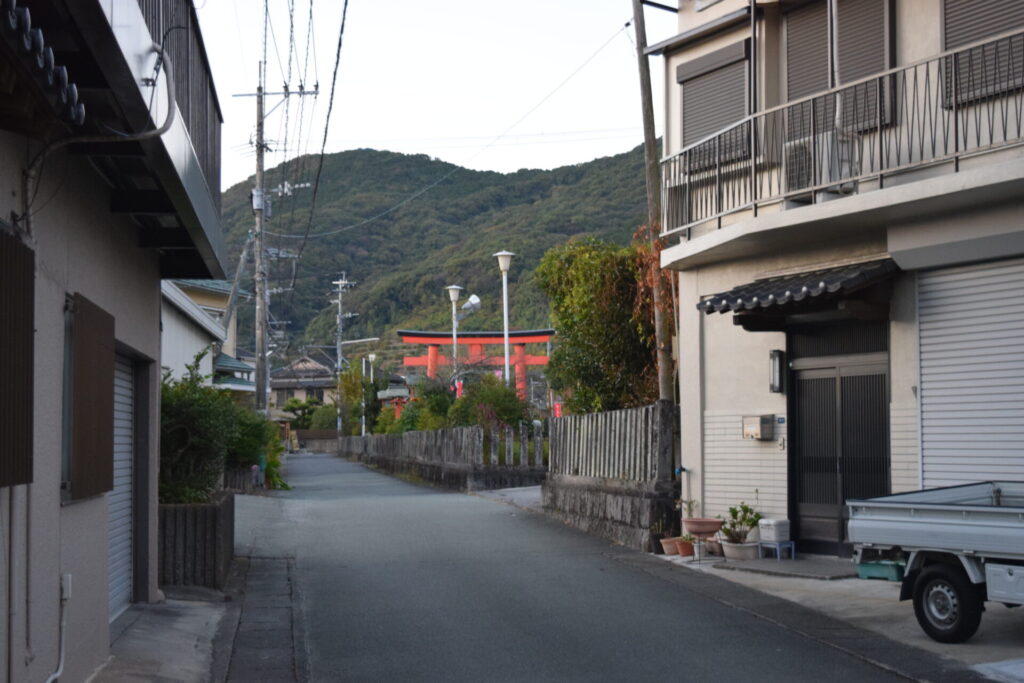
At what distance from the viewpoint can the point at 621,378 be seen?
21.8 m

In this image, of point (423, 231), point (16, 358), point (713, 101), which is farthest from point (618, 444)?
point (423, 231)

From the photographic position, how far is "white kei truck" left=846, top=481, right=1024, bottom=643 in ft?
28.7

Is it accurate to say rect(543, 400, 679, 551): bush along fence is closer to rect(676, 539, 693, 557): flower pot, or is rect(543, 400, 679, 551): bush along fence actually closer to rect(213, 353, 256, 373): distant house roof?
rect(676, 539, 693, 557): flower pot

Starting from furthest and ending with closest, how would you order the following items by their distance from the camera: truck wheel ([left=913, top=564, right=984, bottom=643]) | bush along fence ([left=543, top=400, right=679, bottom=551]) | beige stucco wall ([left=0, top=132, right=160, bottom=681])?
1. bush along fence ([left=543, top=400, right=679, bottom=551])
2. truck wheel ([left=913, top=564, right=984, bottom=643])
3. beige stucco wall ([left=0, top=132, right=160, bottom=681])

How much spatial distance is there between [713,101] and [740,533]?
20.2 ft

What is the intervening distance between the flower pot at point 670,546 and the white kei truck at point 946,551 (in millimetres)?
5826

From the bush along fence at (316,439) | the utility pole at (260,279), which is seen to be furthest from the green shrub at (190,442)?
the bush along fence at (316,439)

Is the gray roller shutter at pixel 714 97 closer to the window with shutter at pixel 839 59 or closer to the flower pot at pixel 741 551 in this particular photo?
the window with shutter at pixel 839 59

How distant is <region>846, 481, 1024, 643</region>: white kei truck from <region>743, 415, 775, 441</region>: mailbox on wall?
4.72 m

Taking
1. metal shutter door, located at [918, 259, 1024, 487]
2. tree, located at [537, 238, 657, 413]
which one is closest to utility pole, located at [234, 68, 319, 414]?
tree, located at [537, 238, 657, 413]

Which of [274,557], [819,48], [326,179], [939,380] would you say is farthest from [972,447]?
[326,179]

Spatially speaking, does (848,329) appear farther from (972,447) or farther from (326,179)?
(326,179)

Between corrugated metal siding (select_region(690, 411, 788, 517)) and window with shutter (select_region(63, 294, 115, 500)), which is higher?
window with shutter (select_region(63, 294, 115, 500))

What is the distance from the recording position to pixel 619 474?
729 inches
